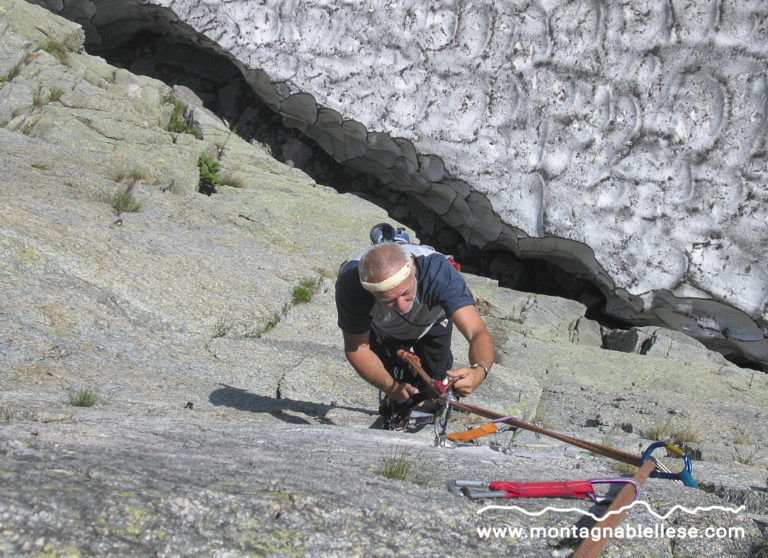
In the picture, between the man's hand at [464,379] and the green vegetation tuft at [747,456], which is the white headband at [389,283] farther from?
the green vegetation tuft at [747,456]

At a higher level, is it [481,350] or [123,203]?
[481,350]

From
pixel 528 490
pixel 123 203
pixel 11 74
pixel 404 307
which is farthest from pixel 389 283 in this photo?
pixel 11 74

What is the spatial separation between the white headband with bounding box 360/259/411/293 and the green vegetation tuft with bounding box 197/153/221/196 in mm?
5070

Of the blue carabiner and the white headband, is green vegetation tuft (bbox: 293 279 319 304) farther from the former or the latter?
the blue carabiner

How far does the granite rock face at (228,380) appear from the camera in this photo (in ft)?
6.18

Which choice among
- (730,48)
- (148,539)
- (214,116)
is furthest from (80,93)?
(148,539)

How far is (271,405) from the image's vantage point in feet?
15.2

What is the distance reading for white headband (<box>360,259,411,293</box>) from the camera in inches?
133

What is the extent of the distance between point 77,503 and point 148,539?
0.67ft

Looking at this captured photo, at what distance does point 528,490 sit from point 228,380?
313cm

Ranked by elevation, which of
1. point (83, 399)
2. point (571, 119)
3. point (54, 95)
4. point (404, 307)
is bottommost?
point (83, 399)

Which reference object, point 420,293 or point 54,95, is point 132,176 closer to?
point 54,95

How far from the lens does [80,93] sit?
8.46 meters

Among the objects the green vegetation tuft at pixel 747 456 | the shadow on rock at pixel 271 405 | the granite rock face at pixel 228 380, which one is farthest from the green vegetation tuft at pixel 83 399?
the green vegetation tuft at pixel 747 456
